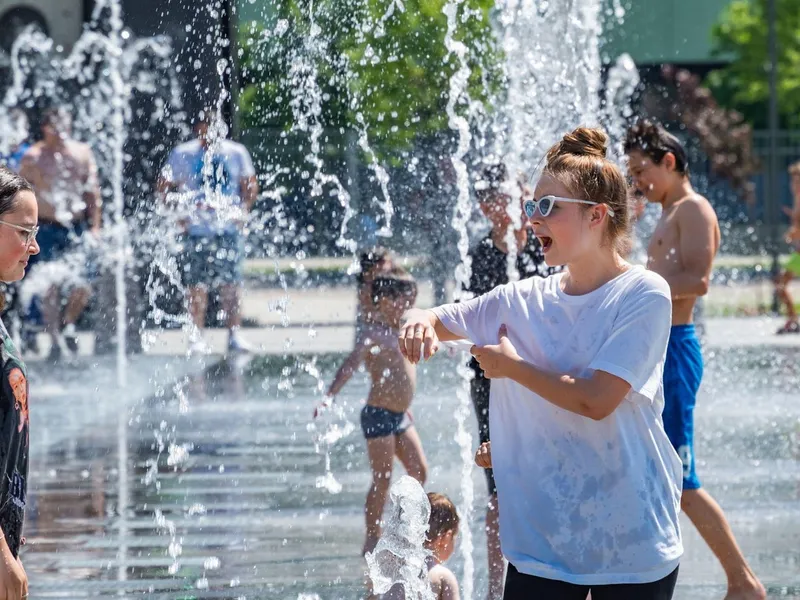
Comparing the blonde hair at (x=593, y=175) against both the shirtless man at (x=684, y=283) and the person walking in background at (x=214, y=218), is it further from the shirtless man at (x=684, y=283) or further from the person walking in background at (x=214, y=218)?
the person walking in background at (x=214, y=218)

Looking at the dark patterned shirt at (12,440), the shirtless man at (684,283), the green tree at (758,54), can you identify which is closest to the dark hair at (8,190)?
the dark patterned shirt at (12,440)

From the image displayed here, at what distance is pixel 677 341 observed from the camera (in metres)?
4.43

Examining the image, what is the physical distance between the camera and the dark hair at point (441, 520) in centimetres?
389

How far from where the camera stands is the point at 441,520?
3916 millimetres

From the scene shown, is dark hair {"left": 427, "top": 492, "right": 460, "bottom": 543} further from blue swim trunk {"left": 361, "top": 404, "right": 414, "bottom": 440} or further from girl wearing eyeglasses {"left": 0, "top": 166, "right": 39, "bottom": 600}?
girl wearing eyeglasses {"left": 0, "top": 166, "right": 39, "bottom": 600}

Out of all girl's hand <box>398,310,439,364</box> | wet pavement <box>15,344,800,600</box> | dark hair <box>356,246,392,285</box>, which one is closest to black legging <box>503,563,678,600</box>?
girl's hand <box>398,310,439,364</box>

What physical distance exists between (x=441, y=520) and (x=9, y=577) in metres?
1.61

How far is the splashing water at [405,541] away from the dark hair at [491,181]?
1.34 m

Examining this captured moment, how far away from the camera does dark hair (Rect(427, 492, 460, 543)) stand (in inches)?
153

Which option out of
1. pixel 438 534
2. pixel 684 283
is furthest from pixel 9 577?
pixel 684 283

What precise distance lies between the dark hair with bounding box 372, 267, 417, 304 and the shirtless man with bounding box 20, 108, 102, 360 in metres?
6.76

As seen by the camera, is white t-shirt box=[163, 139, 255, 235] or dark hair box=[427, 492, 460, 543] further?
white t-shirt box=[163, 139, 255, 235]

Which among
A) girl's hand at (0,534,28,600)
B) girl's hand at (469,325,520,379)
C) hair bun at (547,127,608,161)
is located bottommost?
girl's hand at (0,534,28,600)

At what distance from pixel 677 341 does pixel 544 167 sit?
176 cm
